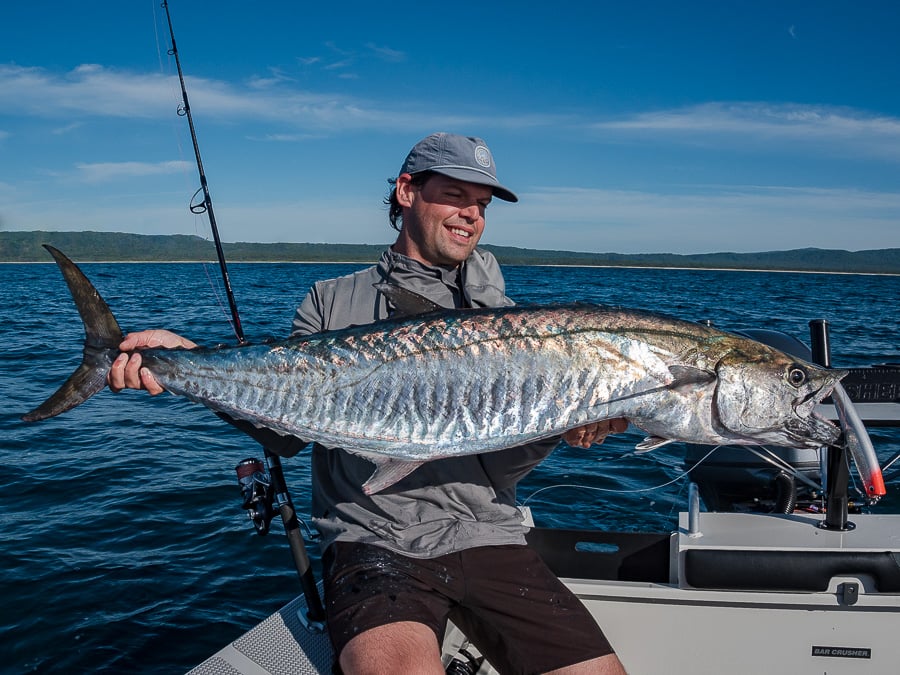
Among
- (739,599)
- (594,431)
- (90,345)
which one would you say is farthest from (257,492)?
(739,599)

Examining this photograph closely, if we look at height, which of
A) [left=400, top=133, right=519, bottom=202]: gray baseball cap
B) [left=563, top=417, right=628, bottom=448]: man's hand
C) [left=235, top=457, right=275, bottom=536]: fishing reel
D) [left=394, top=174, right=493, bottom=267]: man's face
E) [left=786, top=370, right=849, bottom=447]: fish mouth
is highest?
[left=400, top=133, right=519, bottom=202]: gray baseball cap

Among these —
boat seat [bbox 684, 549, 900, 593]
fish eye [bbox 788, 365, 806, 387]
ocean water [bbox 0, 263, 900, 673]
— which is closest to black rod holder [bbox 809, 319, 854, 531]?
boat seat [bbox 684, 549, 900, 593]

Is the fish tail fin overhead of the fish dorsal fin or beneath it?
beneath

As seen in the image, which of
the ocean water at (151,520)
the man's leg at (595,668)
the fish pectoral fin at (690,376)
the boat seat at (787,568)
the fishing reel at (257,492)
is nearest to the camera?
the fish pectoral fin at (690,376)

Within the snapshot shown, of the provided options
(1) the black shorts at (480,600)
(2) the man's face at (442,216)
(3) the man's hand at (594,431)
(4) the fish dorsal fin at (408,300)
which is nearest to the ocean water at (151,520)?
(1) the black shorts at (480,600)

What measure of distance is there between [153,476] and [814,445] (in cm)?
802

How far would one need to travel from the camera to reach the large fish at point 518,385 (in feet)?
9.29

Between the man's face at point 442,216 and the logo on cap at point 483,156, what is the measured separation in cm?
11

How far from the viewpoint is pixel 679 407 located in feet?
9.27

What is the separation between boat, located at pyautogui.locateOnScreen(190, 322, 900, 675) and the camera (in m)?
3.38

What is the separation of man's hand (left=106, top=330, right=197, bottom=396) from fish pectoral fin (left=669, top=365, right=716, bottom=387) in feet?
6.73

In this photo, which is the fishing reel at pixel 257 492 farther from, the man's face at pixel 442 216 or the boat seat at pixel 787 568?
the boat seat at pixel 787 568

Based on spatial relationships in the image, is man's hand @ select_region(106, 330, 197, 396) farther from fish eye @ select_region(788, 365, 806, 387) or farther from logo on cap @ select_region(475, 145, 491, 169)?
fish eye @ select_region(788, 365, 806, 387)

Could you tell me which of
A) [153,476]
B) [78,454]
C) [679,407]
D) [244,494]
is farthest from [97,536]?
[679,407]
